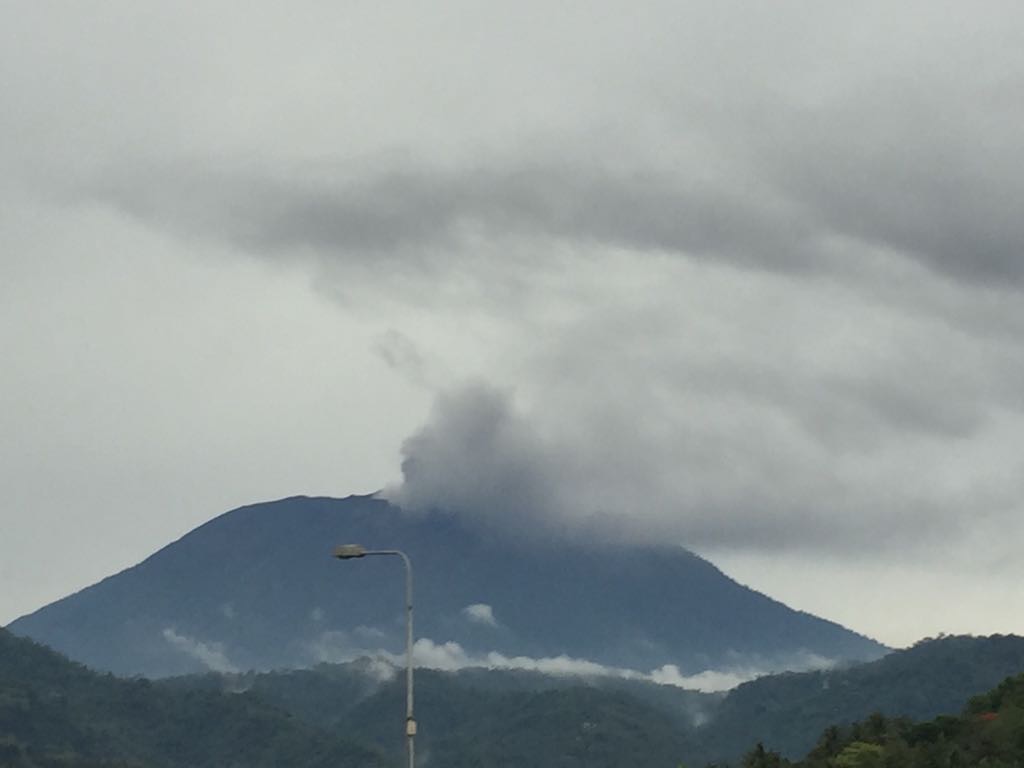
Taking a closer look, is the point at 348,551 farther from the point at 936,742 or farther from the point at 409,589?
the point at 936,742

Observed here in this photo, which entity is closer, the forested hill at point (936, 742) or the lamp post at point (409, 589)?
the lamp post at point (409, 589)

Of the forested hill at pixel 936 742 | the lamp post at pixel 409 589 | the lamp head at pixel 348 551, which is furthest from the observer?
the forested hill at pixel 936 742

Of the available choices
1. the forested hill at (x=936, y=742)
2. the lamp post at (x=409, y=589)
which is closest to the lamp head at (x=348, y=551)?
the lamp post at (x=409, y=589)

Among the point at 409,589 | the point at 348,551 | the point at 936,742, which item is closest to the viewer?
the point at 348,551

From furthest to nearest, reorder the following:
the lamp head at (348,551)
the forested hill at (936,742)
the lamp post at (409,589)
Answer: the forested hill at (936,742) → the lamp post at (409,589) → the lamp head at (348,551)

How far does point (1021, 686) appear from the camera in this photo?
141250mm

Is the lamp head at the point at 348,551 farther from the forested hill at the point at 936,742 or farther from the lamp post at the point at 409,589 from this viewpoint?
the forested hill at the point at 936,742

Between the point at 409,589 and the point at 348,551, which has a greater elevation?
the point at 348,551

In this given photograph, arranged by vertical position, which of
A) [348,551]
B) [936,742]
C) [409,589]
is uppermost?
[348,551]

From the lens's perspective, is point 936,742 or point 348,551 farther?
point 936,742

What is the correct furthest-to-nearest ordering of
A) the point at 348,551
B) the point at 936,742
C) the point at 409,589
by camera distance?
the point at 936,742 < the point at 409,589 < the point at 348,551

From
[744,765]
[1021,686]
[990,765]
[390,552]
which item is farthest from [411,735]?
[1021,686]

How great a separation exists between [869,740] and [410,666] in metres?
83.3

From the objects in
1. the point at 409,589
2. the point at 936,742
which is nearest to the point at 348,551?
the point at 409,589
